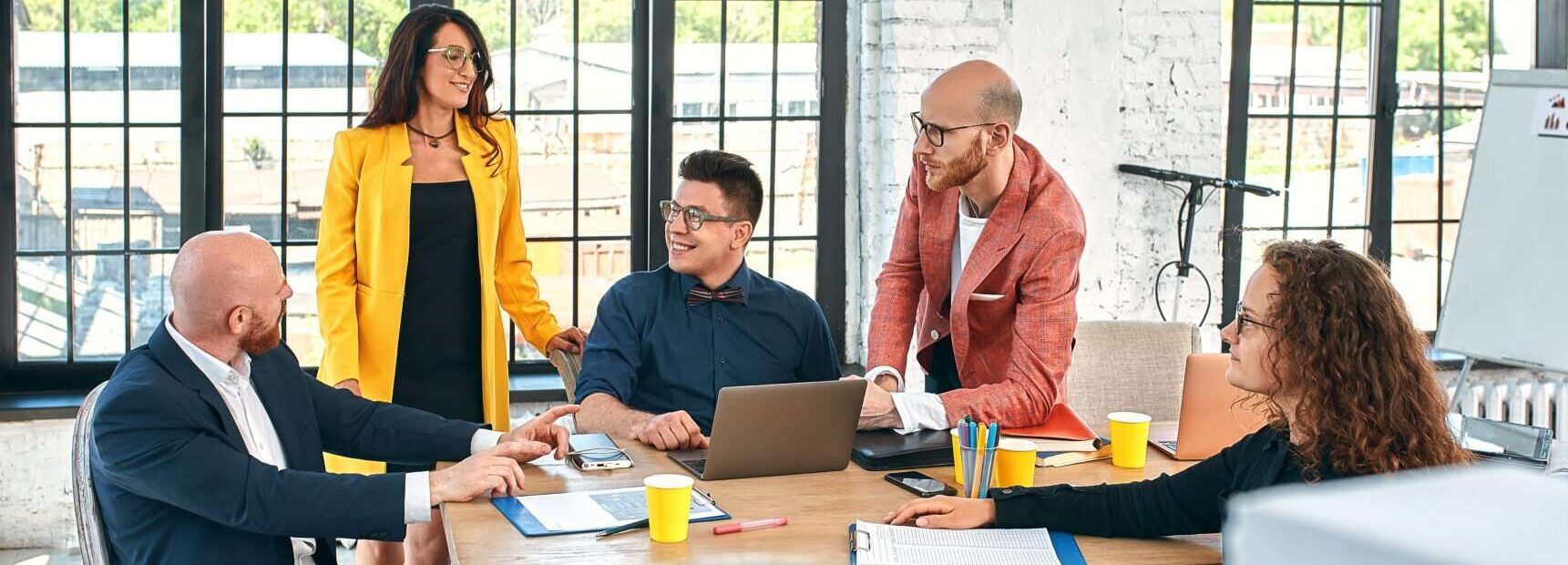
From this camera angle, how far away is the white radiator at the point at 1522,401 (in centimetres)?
510

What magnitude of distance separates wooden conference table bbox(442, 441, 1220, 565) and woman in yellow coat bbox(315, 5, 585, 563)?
33.6 inches

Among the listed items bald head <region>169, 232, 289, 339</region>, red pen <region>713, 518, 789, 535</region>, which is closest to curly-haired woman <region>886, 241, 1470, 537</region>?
red pen <region>713, 518, 789, 535</region>

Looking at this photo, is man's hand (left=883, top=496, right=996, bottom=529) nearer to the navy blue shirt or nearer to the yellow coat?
the navy blue shirt

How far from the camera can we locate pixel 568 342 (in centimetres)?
327

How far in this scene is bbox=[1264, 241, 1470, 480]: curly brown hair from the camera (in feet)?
6.04

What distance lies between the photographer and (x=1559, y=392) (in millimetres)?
5133

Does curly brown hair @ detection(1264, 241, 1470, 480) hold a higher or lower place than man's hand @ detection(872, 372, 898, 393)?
higher

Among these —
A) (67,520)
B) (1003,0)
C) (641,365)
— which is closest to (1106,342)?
(641,365)

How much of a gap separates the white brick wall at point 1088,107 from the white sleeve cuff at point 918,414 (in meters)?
1.95

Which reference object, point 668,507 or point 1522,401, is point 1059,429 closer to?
point 668,507

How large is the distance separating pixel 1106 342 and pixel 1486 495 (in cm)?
313

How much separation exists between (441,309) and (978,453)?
1464 millimetres

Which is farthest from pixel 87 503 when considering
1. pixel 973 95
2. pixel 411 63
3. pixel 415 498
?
pixel 973 95

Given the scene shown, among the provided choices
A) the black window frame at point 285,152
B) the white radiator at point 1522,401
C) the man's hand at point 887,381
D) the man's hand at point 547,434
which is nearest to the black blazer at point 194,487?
the man's hand at point 547,434
